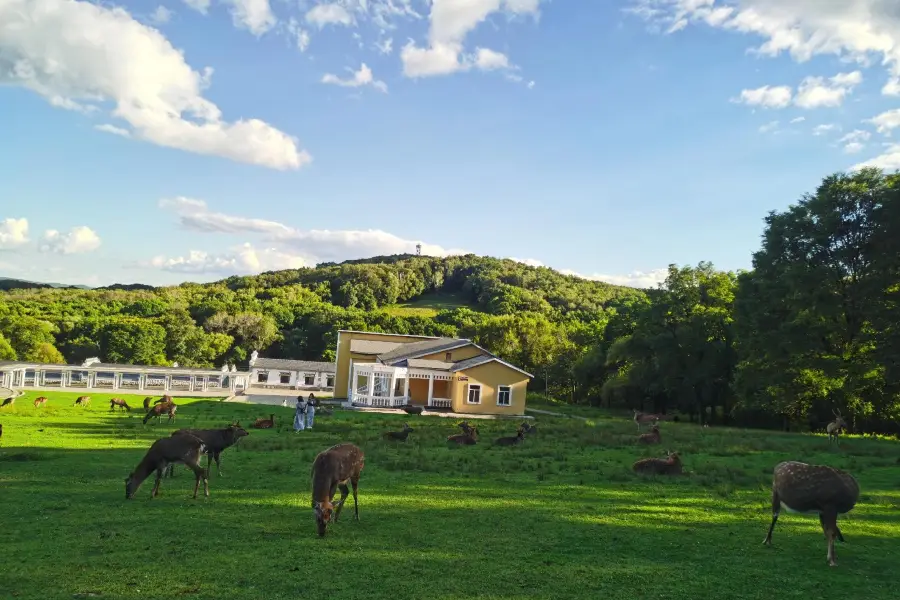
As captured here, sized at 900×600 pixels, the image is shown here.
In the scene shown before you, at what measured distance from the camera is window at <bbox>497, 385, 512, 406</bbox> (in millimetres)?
46969

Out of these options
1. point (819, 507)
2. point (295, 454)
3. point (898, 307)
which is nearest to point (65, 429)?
point (295, 454)

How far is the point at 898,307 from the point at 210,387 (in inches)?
1987

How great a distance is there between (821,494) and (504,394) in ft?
126

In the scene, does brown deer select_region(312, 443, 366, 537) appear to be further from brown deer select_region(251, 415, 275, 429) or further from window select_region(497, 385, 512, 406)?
window select_region(497, 385, 512, 406)

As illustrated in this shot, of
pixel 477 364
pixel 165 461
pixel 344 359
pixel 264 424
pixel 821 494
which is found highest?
pixel 477 364

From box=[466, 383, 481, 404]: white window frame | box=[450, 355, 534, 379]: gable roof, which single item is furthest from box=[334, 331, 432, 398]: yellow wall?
box=[466, 383, 481, 404]: white window frame

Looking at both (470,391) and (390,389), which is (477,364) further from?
(390,389)

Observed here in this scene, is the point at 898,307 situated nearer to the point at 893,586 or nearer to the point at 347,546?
the point at 893,586

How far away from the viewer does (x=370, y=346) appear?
57656 mm

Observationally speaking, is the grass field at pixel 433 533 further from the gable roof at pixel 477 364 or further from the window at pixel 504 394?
the window at pixel 504 394

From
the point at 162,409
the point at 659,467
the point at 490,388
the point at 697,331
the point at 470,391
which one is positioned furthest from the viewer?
the point at 697,331

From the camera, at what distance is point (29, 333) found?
70.9 metres

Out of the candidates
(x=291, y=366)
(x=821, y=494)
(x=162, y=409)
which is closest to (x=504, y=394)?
(x=162, y=409)

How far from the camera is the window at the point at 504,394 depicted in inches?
1849
